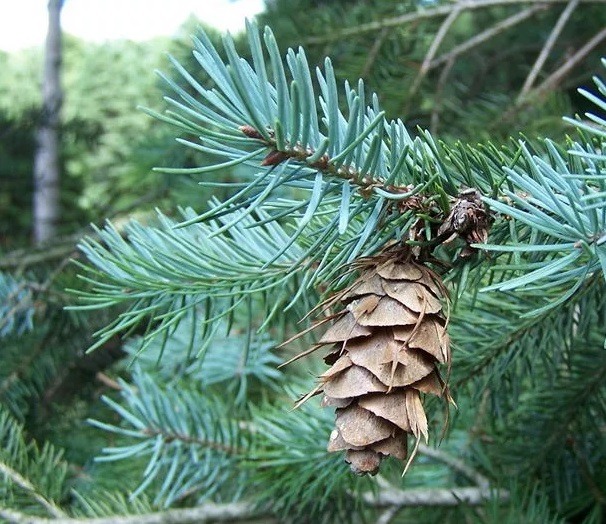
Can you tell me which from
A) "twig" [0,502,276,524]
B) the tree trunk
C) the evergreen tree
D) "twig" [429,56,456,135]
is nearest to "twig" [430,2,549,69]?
"twig" [429,56,456,135]

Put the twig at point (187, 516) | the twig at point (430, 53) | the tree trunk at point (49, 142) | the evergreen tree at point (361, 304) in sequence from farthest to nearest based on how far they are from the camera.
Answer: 1. the tree trunk at point (49, 142)
2. the twig at point (430, 53)
3. the twig at point (187, 516)
4. the evergreen tree at point (361, 304)

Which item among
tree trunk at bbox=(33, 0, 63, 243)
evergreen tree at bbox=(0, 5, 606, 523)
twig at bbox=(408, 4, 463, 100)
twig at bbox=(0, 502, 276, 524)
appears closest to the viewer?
evergreen tree at bbox=(0, 5, 606, 523)

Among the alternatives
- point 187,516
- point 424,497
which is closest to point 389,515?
point 424,497

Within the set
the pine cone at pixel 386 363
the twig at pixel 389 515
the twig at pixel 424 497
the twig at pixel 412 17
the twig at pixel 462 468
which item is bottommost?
the twig at pixel 389 515

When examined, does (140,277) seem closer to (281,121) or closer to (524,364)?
(281,121)

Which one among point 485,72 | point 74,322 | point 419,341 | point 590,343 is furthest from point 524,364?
point 485,72

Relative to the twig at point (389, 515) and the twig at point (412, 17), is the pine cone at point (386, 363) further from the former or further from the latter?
the twig at point (412, 17)

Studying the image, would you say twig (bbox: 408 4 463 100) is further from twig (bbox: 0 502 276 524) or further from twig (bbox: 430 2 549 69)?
twig (bbox: 0 502 276 524)

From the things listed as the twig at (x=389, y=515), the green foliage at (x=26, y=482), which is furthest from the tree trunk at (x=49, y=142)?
the twig at (x=389, y=515)
